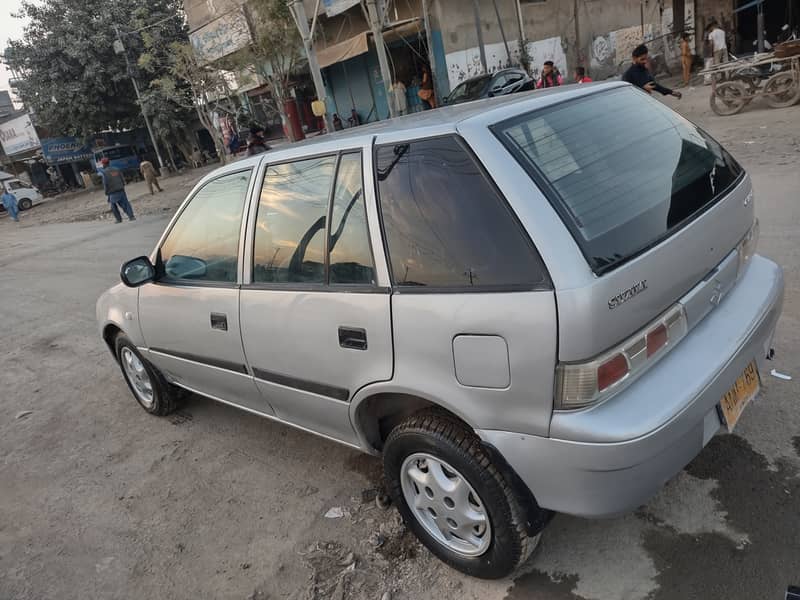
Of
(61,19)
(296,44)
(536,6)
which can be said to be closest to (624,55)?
(536,6)

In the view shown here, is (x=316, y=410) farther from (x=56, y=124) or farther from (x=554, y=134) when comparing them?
(x=56, y=124)

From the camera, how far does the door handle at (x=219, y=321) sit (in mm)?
2926

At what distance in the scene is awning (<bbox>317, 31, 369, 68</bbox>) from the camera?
17031mm

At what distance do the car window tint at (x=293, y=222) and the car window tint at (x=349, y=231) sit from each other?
7 centimetres

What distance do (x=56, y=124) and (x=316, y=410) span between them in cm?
3350

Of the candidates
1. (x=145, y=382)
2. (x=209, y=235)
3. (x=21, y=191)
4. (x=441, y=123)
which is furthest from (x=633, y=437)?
(x=21, y=191)


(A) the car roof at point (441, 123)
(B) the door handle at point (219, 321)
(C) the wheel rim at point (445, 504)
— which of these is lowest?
(C) the wheel rim at point (445, 504)

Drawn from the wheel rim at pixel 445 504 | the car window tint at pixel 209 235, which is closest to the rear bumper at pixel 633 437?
the wheel rim at pixel 445 504

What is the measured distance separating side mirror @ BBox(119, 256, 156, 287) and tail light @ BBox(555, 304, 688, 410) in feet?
8.48

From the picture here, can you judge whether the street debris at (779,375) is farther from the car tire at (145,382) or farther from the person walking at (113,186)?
the person walking at (113,186)

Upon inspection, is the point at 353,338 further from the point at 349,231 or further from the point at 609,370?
the point at 609,370

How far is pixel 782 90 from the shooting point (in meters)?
10.4

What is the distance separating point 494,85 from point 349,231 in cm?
1356

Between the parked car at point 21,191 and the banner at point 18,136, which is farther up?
the banner at point 18,136
